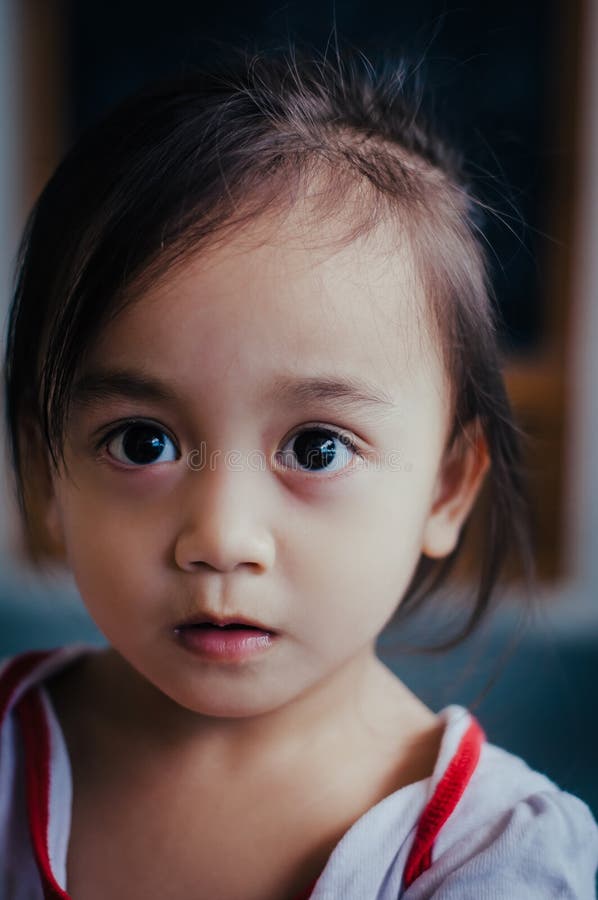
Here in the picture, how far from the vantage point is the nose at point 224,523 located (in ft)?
1.68

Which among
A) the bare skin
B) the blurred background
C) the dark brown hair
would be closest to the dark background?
the blurred background

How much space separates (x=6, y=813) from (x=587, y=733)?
1.77ft

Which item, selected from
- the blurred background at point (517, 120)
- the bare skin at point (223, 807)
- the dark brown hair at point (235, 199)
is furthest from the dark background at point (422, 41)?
the bare skin at point (223, 807)

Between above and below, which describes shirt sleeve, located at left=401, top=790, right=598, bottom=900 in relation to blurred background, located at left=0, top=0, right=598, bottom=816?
below

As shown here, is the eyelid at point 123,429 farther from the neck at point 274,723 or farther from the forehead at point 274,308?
the neck at point 274,723

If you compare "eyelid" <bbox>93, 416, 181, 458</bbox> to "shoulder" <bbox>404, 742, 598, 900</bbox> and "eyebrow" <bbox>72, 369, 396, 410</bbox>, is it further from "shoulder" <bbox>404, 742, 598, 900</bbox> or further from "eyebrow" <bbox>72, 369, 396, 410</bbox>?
"shoulder" <bbox>404, 742, 598, 900</bbox>

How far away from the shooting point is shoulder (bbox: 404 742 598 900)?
56 cm

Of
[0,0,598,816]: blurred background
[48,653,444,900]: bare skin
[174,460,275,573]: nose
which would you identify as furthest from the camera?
[0,0,598,816]: blurred background

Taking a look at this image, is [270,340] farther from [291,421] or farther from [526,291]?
[526,291]

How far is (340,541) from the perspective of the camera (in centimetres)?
55

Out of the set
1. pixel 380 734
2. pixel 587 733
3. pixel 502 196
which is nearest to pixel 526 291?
pixel 587 733

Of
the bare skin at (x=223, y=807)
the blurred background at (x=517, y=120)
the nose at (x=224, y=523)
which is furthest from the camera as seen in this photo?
the blurred background at (x=517, y=120)

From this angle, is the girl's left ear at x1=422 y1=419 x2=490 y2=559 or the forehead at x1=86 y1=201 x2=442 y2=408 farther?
the girl's left ear at x1=422 y1=419 x2=490 y2=559

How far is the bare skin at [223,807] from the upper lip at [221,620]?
0.46ft
